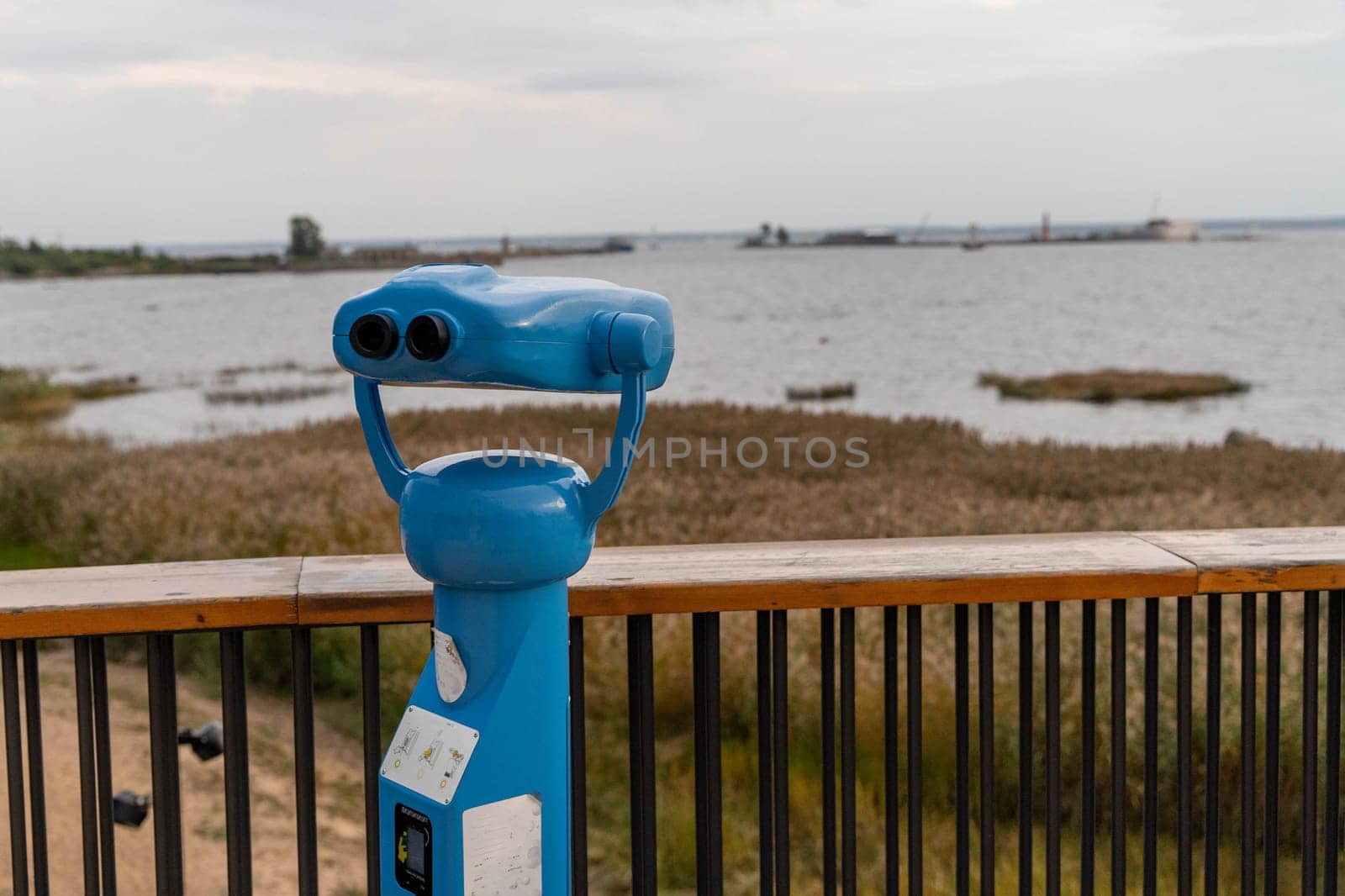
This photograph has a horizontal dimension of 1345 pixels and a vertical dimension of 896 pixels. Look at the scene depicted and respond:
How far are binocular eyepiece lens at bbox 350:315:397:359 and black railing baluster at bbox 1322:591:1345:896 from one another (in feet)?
5.36

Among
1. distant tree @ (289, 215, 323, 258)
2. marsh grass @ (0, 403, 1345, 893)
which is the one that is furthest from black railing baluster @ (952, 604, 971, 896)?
distant tree @ (289, 215, 323, 258)

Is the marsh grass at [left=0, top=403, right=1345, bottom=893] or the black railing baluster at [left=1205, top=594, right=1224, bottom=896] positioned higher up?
the black railing baluster at [left=1205, top=594, right=1224, bottom=896]

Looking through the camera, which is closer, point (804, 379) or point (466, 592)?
point (466, 592)

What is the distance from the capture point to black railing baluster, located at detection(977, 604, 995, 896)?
77.7 inches

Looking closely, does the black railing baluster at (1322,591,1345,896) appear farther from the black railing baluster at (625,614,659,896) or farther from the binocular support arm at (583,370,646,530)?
the binocular support arm at (583,370,646,530)

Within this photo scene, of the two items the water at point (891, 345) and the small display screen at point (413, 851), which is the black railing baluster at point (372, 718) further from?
the water at point (891, 345)

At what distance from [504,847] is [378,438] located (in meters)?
0.57

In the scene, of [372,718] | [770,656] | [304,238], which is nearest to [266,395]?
[372,718]

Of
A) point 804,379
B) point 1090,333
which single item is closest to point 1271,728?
point 804,379

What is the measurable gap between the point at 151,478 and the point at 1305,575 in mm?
8229

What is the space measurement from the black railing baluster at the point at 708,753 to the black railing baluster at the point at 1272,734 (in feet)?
3.10

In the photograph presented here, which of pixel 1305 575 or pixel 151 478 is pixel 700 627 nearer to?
pixel 1305 575

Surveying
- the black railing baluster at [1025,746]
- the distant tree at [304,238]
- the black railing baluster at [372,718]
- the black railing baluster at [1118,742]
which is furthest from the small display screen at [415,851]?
the distant tree at [304,238]

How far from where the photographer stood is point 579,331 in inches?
57.6
